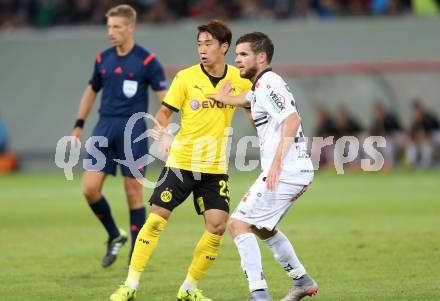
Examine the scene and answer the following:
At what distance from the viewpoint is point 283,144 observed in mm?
7938

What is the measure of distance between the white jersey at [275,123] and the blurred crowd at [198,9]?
21699 millimetres

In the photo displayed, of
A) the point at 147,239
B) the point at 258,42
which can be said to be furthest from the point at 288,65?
the point at 258,42

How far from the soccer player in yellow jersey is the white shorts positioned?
0.72 metres

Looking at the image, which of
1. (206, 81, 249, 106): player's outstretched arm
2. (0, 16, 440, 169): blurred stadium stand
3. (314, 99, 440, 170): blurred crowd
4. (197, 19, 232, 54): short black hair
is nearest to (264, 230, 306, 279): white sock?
(206, 81, 249, 106): player's outstretched arm

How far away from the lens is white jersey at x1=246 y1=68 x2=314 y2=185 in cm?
809

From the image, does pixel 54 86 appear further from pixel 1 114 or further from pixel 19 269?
pixel 19 269

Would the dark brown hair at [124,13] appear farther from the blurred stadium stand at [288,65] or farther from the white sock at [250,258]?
the blurred stadium stand at [288,65]

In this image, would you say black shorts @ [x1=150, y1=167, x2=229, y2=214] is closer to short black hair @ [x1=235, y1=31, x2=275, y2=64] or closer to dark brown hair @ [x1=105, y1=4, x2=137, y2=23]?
short black hair @ [x1=235, y1=31, x2=275, y2=64]

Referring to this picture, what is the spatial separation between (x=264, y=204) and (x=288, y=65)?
72.7 ft

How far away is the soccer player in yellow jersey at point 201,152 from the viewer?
8789mm

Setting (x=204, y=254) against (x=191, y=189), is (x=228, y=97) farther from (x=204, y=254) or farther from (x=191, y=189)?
(x=204, y=254)

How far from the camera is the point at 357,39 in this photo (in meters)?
29.5

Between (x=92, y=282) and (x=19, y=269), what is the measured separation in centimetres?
127

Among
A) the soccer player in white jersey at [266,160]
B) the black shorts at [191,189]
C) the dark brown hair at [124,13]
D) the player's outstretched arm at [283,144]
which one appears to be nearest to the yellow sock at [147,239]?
the black shorts at [191,189]
